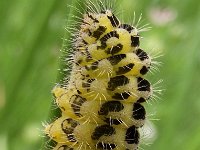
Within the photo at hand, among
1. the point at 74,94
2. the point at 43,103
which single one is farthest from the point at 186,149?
the point at 74,94

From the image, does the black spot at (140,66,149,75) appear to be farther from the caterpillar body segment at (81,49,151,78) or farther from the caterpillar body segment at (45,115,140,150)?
the caterpillar body segment at (45,115,140,150)

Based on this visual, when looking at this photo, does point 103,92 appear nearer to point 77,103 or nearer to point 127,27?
point 77,103

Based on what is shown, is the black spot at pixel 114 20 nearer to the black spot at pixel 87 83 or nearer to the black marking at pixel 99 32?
the black marking at pixel 99 32

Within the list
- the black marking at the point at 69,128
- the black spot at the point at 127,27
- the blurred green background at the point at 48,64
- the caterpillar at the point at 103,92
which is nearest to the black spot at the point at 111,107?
the caterpillar at the point at 103,92

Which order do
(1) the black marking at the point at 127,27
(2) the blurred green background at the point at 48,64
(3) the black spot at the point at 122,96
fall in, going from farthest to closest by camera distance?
(2) the blurred green background at the point at 48,64, (1) the black marking at the point at 127,27, (3) the black spot at the point at 122,96

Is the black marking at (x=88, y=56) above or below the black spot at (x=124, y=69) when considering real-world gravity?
above

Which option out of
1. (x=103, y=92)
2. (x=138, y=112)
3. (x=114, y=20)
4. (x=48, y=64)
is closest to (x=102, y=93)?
(x=103, y=92)

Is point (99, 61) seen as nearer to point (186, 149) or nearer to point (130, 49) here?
point (130, 49)
